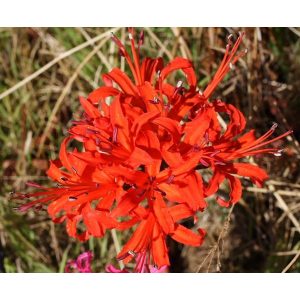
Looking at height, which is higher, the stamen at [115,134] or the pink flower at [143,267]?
the stamen at [115,134]

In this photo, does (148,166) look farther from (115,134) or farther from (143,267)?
(143,267)

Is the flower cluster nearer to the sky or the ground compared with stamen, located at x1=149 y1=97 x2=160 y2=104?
nearer to the ground

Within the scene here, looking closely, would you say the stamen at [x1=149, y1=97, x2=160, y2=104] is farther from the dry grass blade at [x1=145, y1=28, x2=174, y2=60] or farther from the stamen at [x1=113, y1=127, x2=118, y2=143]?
the dry grass blade at [x1=145, y1=28, x2=174, y2=60]

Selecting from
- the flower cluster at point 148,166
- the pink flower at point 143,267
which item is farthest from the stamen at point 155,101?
the pink flower at point 143,267

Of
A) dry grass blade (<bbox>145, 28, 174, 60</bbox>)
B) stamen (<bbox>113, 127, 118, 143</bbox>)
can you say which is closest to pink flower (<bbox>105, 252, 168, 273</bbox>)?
stamen (<bbox>113, 127, 118, 143</bbox>)

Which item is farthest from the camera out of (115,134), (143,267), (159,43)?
(159,43)

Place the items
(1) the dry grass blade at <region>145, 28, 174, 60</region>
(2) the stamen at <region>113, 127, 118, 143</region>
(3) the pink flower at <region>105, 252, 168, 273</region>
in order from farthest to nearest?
(1) the dry grass blade at <region>145, 28, 174, 60</region> → (3) the pink flower at <region>105, 252, 168, 273</region> → (2) the stamen at <region>113, 127, 118, 143</region>

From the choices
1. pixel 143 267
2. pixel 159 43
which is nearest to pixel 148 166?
pixel 143 267

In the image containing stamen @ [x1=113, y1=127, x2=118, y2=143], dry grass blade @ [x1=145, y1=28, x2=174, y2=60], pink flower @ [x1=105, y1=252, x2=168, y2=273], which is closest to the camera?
stamen @ [x1=113, y1=127, x2=118, y2=143]

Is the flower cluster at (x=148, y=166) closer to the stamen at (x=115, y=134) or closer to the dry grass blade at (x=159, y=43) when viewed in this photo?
the stamen at (x=115, y=134)
